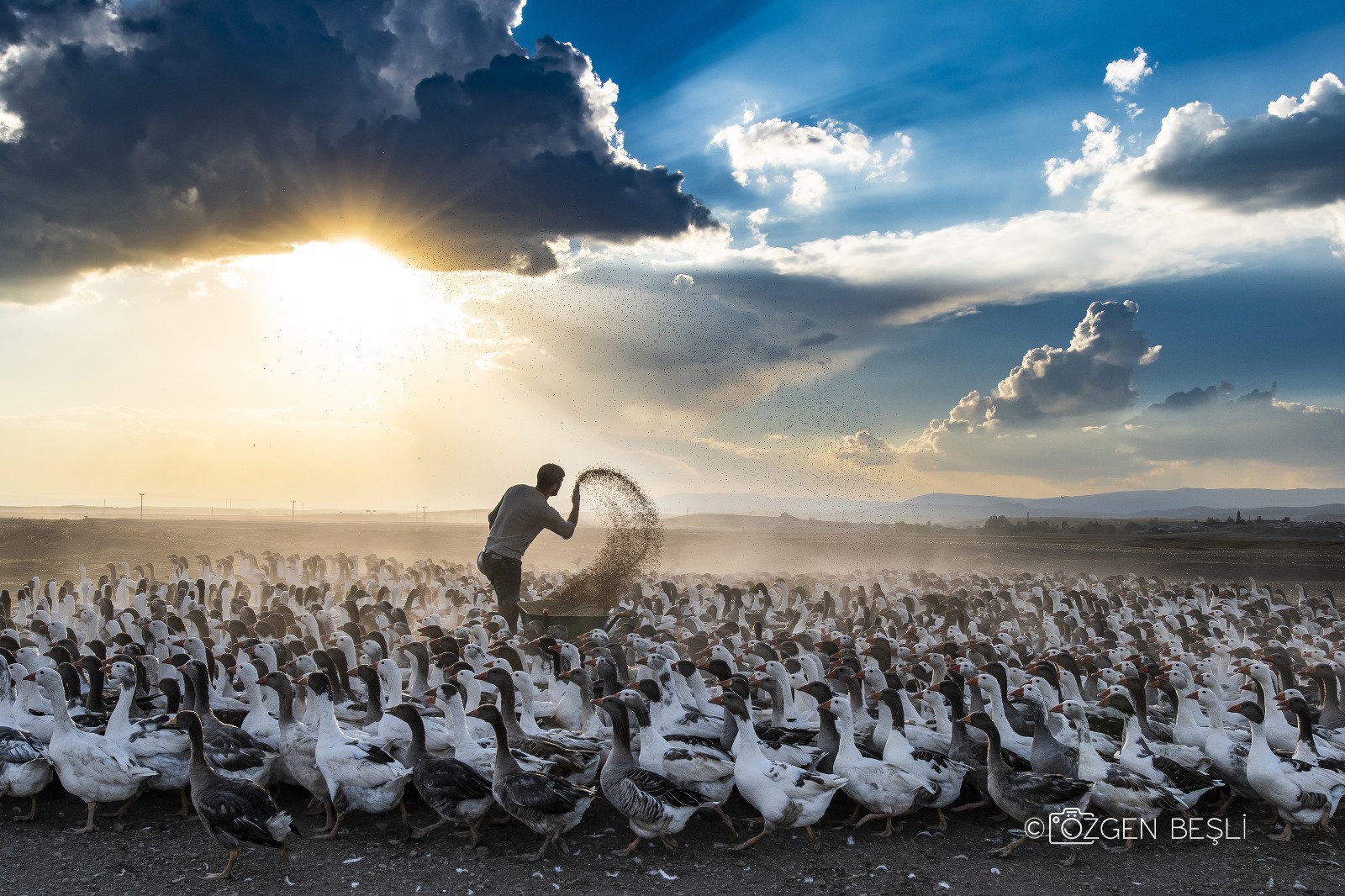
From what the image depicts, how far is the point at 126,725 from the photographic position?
974 cm

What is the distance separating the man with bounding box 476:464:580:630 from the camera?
1537 cm

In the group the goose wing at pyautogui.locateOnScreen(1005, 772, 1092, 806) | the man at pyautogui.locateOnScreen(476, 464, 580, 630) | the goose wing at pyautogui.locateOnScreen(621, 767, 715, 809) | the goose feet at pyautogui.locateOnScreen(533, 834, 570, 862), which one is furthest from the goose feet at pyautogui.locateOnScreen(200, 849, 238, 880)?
the man at pyautogui.locateOnScreen(476, 464, 580, 630)

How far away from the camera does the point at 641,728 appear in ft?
31.8

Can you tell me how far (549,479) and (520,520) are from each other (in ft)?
2.85

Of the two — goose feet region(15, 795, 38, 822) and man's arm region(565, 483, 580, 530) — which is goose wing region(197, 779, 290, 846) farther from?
man's arm region(565, 483, 580, 530)

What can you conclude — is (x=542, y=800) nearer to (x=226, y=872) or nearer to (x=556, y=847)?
(x=556, y=847)

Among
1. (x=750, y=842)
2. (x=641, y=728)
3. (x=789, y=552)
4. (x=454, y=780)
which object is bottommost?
(x=789, y=552)

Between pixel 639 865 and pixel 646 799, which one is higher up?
pixel 646 799

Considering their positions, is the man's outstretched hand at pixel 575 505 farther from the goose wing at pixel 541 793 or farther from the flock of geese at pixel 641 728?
the goose wing at pixel 541 793

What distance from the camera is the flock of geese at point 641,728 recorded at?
877cm

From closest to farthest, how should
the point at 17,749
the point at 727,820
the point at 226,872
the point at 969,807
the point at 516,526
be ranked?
the point at 226,872
the point at 727,820
the point at 17,749
the point at 969,807
the point at 516,526

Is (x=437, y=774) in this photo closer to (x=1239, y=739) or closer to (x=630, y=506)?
(x=1239, y=739)

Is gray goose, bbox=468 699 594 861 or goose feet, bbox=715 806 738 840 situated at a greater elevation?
gray goose, bbox=468 699 594 861

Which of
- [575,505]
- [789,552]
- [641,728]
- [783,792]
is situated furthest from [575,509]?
[789,552]
